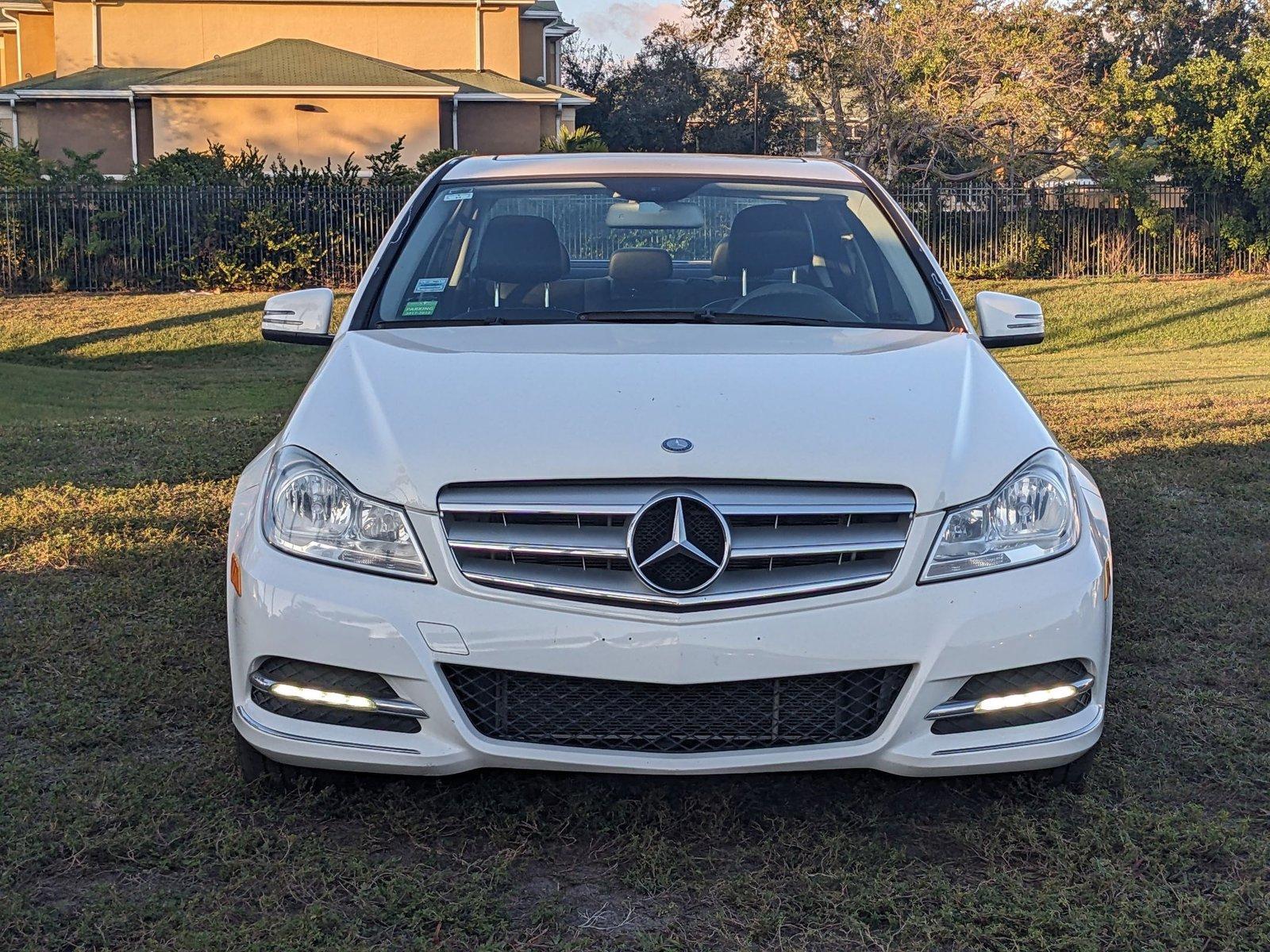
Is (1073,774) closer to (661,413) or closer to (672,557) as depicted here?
(672,557)

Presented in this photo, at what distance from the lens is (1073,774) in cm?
350

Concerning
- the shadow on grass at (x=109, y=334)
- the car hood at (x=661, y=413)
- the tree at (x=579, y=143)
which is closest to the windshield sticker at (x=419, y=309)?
the car hood at (x=661, y=413)

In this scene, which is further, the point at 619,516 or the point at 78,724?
the point at 78,724

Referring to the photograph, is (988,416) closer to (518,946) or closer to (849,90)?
(518,946)


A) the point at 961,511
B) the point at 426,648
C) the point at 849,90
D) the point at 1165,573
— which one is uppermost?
the point at 849,90

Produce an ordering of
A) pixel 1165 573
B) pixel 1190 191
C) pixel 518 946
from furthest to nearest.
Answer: pixel 1190 191, pixel 1165 573, pixel 518 946

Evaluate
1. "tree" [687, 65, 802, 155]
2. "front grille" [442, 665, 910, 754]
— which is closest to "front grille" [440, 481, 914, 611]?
"front grille" [442, 665, 910, 754]

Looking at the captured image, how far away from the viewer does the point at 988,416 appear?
3.46 meters

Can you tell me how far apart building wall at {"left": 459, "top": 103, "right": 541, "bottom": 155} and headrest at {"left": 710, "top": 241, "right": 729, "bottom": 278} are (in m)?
30.7

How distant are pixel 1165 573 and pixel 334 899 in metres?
3.92

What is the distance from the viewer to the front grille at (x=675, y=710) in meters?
3.08

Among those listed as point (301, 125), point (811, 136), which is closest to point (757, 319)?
point (301, 125)

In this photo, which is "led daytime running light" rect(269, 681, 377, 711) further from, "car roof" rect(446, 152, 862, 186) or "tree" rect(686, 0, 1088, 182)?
"tree" rect(686, 0, 1088, 182)

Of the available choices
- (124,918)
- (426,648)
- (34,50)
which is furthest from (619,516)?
(34,50)
